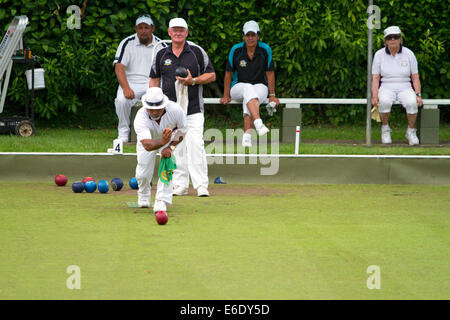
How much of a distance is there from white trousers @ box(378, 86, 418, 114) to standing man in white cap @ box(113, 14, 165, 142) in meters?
2.51

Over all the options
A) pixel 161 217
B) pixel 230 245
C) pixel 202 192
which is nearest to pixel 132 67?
pixel 202 192

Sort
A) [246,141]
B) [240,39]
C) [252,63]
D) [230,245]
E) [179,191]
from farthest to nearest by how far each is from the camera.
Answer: [240,39], [252,63], [246,141], [179,191], [230,245]

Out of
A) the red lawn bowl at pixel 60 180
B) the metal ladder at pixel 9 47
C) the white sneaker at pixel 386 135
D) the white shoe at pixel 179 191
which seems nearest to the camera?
the white shoe at pixel 179 191

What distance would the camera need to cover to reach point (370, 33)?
945cm

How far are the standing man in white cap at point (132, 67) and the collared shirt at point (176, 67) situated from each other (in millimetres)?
1765

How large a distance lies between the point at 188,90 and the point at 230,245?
8.63ft

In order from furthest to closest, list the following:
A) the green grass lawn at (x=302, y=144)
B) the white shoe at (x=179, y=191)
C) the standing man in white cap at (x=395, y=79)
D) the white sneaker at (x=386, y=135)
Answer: the white sneaker at (x=386, y=135) → the standing man in white cap at (x=395, y=79) → the green grass lawn at (x=302, y=144) → the white shoe at (x=179, y=191)

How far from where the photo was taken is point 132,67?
394 inches

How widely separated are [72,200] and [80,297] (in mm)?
3491

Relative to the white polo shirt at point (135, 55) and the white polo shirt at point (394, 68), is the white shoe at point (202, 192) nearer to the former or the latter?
the white polo shirt at point (135, 55)

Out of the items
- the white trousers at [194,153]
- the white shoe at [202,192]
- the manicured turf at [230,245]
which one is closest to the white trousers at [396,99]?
the manicured turf at [230,245]

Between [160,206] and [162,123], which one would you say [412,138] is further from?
[160,206]

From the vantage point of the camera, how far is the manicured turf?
4477 mm

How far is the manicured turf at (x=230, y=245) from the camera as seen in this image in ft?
14.7
